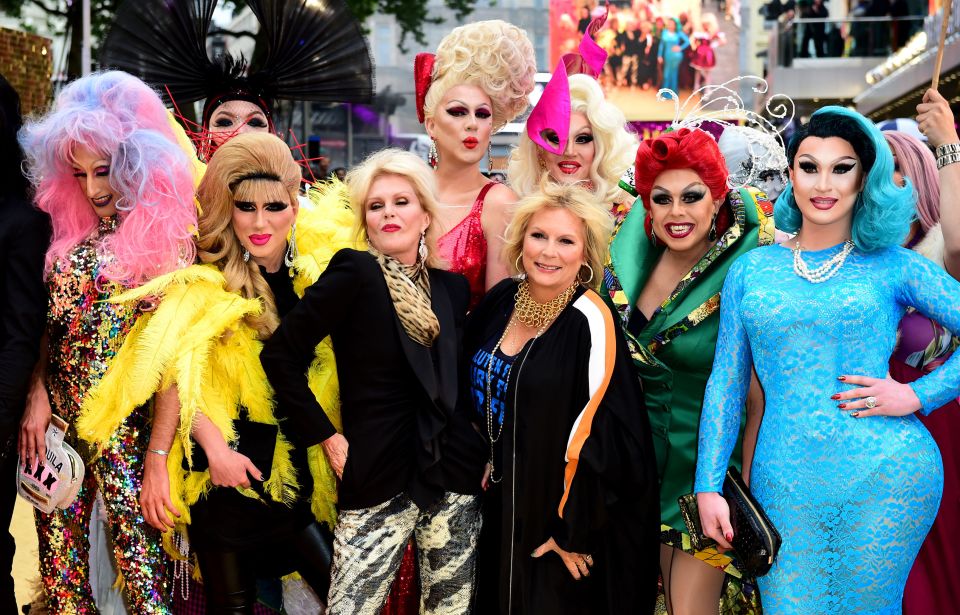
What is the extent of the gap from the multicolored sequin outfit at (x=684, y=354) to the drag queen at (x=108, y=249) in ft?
5.24

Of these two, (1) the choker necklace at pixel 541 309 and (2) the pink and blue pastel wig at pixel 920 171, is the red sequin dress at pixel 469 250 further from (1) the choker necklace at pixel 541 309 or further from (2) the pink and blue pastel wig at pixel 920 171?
(2) the pink and blue pastel wig at pixel 920 171

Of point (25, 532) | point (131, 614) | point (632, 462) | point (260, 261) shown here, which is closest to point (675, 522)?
point (632, 462)

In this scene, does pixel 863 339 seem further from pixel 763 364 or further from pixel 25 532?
pixel 25 532

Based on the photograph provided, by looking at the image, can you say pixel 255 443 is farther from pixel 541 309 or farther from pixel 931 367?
pixel 931 367

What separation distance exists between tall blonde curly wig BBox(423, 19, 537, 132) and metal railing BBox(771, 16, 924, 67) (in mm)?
13522

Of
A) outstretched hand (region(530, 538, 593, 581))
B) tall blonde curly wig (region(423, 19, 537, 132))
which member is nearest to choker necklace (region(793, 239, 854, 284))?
outstretched hand (region(530, 538, 593, 581))

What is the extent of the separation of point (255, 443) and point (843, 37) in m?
16.3

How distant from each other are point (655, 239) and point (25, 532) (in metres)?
4.05

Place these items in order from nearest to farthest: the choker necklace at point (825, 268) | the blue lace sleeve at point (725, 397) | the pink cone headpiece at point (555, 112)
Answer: the choker necklace at point (825, 268) → the blue lace sleeve at point (725, 397) → the pink cone headpiece at point (555, 112)

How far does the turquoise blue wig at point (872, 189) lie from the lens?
2.55m

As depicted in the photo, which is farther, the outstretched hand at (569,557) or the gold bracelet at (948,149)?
the gold bracelet at (948,149)

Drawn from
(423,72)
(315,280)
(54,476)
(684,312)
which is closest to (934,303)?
(684,312)

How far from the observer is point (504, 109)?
398cm

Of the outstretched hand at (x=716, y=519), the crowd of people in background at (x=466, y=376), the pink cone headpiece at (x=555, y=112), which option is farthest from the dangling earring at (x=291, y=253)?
the outstretched hand at (x=716, y=519)
